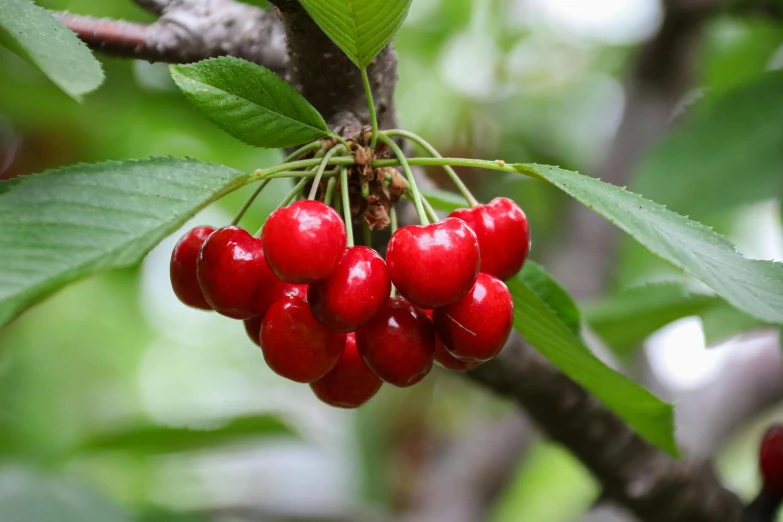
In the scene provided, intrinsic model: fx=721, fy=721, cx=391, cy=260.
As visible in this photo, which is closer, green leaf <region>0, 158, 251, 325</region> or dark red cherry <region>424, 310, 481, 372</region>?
green leaf <region>0, 158, 251, 325</region>

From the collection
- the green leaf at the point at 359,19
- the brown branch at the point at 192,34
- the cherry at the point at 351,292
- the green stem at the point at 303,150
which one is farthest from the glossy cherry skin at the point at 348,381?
the brown branch at the point at 192,34

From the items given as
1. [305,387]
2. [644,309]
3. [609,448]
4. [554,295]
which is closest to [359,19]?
[554,295]

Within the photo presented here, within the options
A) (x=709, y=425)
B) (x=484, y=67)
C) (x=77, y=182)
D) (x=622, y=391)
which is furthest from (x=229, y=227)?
(x=484, y=67)

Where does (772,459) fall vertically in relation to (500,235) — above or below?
below

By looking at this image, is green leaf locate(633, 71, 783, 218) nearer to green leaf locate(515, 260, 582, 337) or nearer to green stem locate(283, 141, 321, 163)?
green leaf locate(515, 260, 582, 337)

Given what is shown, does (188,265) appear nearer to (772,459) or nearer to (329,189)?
(329,189)

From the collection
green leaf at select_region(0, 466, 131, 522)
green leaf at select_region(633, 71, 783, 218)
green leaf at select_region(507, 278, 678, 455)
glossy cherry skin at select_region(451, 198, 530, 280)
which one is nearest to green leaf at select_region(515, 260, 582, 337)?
green leaf at select_region(507, 278, 678, 455)

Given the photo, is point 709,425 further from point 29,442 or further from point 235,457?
point 235,457
